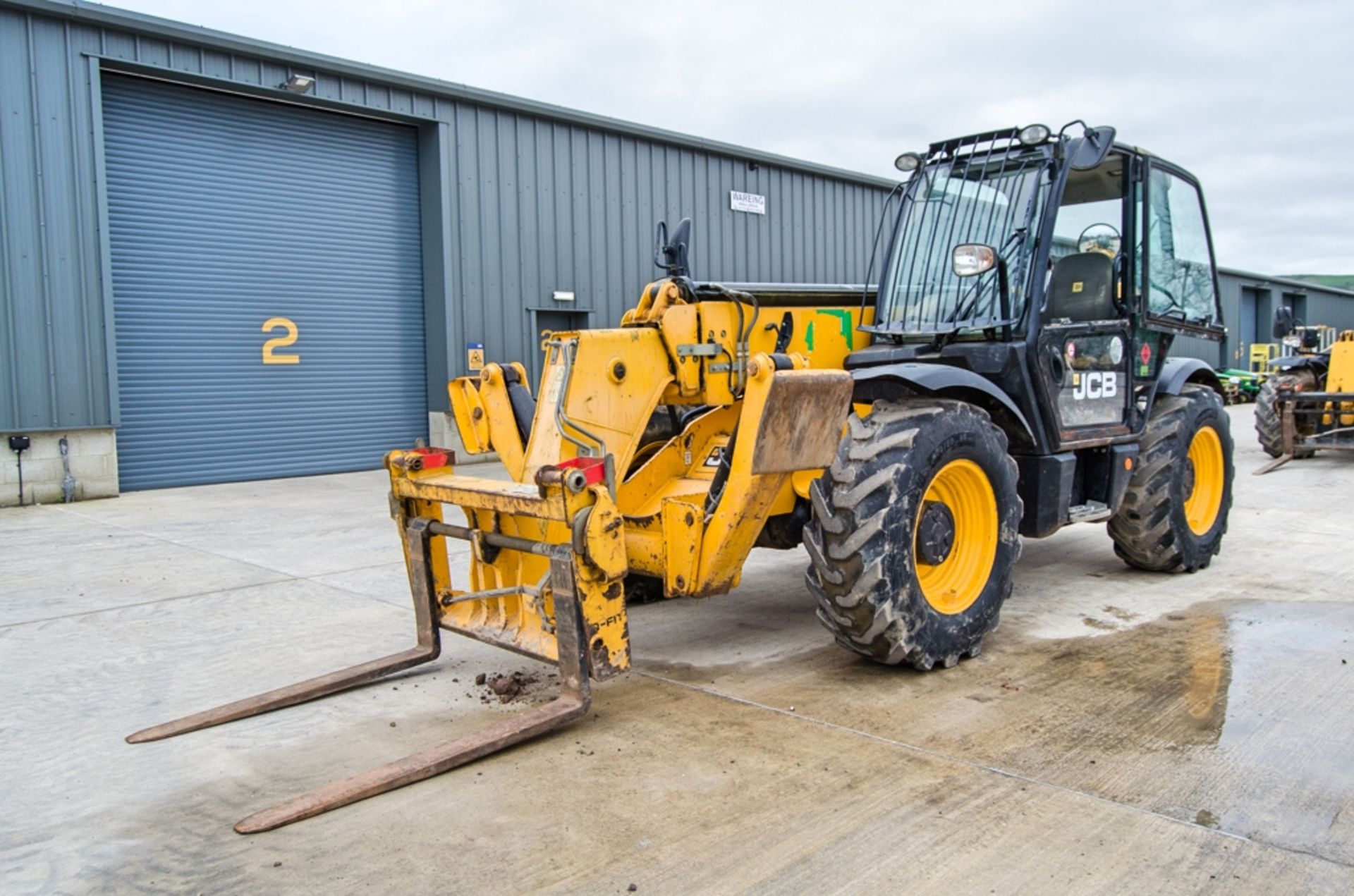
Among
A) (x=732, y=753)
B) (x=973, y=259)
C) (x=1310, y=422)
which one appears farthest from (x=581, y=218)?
(x=732, y=753)

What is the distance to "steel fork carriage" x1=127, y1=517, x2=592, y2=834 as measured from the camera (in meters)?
3.59

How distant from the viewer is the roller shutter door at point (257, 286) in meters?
12.3

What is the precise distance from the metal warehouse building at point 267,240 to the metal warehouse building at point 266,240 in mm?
27

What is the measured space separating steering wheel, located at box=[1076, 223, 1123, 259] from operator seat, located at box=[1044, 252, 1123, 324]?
8 centimetres

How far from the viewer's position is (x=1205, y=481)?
737 cm

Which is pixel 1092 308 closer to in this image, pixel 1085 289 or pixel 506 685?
pixel 1085 289

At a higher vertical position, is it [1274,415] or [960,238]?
[960,238]

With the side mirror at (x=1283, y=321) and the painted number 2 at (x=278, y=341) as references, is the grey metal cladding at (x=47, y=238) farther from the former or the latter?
the side mirror at (x=1283, y=321)

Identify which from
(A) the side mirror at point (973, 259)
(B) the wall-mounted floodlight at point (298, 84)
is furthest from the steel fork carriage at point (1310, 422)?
(B) the wall-mounted floodlight at point (298, 84)

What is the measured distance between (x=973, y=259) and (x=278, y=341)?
34.6ft

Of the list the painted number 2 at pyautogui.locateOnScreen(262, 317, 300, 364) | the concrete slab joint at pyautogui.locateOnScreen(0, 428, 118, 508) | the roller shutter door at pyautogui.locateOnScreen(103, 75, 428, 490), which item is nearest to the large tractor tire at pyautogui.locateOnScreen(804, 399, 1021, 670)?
the concrete slab joint at pyautogui.locateOnScreen(0, 428, 118, 508)

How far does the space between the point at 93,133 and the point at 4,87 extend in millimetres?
900

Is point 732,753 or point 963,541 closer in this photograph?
point 732,753

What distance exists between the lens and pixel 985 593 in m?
Answer: 5.10
